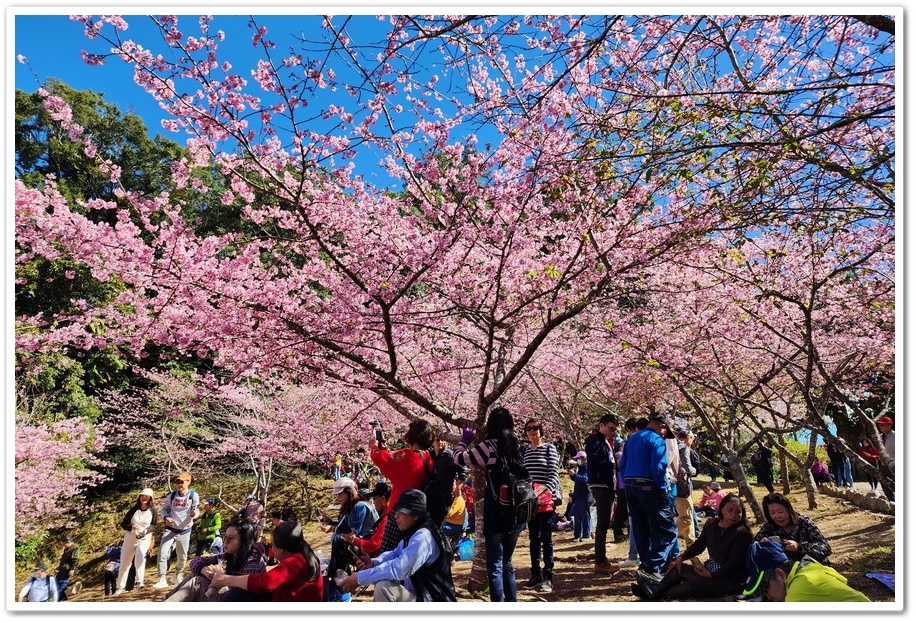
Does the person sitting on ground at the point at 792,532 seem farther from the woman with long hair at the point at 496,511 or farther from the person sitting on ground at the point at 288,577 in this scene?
the person sitting on ground at the point at 288,577

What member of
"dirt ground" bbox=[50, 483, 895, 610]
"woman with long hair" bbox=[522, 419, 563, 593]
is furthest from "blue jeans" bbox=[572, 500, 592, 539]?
"woman with long hair" bbox=[522, 419, 563, 593]

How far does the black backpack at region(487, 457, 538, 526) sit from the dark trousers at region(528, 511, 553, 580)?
46.2 inches

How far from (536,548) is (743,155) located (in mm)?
3396

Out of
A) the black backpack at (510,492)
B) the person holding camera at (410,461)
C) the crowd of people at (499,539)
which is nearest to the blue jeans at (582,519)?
the crowd of people at (499,539)

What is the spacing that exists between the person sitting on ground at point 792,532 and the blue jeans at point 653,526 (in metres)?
0.67

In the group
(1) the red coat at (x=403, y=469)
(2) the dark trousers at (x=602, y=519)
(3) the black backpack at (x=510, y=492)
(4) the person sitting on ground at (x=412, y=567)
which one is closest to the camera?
(4) the person sitting on ground at (x=412, y=567)

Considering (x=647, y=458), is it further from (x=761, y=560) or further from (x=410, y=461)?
(x=410, y=461)

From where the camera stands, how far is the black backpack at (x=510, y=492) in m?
3.55

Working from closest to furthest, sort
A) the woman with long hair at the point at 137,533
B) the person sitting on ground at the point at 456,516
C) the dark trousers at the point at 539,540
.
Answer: the dark trousers at the point at 539,540 → the person sitting on ground at the point at 456,516 → the woman with long hair at the point at 137,533

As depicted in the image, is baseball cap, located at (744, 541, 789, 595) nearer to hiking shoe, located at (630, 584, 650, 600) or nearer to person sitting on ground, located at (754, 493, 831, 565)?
person sitting on ground, located at (754, 493, 831, 565)

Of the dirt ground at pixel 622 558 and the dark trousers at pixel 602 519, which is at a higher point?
the dark trousers at pixel 602 519

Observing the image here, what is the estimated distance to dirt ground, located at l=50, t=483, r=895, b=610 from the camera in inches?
171

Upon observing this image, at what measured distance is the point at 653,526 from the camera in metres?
4.37
